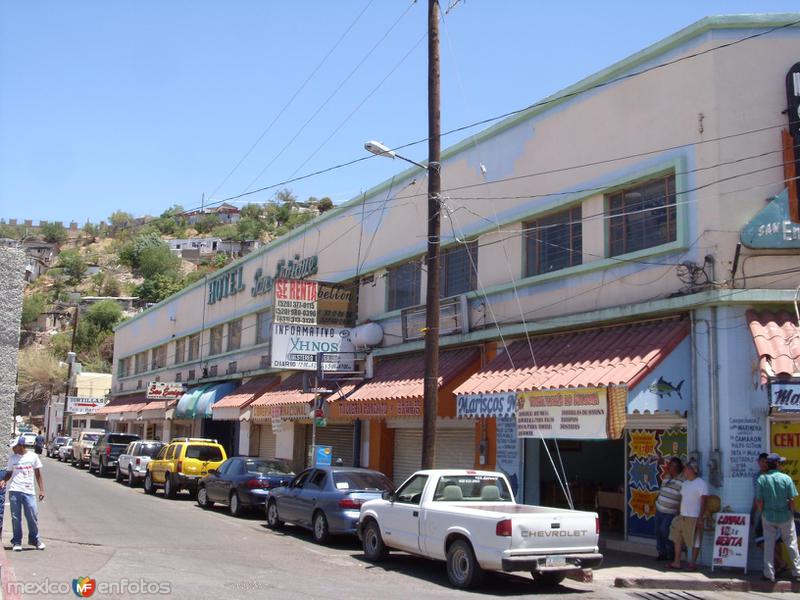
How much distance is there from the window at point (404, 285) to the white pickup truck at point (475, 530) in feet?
30.3

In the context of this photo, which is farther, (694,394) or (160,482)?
(160,482)

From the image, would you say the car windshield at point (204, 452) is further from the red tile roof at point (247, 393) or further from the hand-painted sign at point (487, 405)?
the hand-painted sign at point (487, 405)

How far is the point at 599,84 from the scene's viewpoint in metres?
15.7

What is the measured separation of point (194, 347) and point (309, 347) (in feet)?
62.1

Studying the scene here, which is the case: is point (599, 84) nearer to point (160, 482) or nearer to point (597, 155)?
point (597, 155)

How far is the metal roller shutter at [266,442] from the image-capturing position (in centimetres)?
3058

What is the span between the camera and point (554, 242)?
16891mm

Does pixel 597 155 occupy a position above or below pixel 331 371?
above

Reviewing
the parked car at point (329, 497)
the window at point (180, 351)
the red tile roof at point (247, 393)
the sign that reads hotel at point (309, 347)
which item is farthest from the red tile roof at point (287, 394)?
the window at point (180, 351)

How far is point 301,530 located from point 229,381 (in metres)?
17.5

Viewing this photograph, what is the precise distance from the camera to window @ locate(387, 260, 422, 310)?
71.2ft

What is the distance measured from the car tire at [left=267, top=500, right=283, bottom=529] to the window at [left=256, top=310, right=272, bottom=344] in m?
13.4

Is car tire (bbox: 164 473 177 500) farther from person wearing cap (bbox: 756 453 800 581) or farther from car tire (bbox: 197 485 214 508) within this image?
person wearing cap (bbox: 756 453 800 581)

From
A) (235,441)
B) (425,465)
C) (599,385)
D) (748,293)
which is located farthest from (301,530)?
(235,441)
